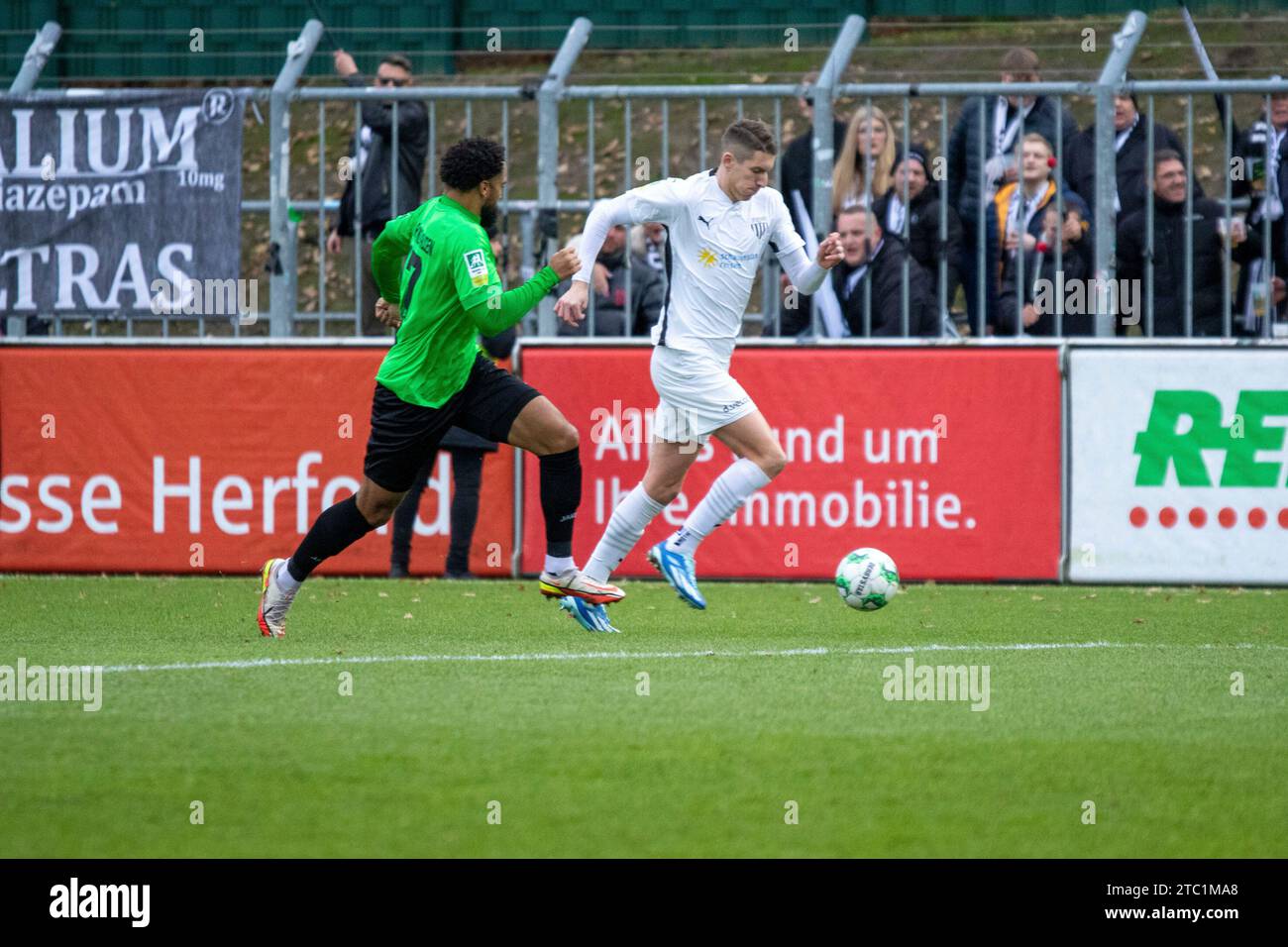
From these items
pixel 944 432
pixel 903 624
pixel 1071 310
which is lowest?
pixel 903 624

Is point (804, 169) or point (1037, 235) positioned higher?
point (804, 169)

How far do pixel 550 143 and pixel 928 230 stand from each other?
8.15ft

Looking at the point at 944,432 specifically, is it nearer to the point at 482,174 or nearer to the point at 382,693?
the point at 482,174

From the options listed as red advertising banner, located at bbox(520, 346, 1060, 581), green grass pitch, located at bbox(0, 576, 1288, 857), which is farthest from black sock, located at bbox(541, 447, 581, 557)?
red advertising banner, located at bbox(520, 346, 1060, 581)

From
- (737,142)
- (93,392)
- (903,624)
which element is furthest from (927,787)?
(93,392)

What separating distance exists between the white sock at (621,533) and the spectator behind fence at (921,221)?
127 inches

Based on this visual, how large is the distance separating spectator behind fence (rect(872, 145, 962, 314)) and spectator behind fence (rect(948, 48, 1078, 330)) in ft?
0.27

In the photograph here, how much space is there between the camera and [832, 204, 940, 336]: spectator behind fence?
12.1 meters

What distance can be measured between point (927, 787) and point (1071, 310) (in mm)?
7256

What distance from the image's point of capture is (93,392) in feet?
41.6

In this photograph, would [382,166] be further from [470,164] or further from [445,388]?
[445,388]

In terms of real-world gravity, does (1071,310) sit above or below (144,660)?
above

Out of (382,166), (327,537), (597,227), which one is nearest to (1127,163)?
(597,227)

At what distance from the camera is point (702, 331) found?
992 cm
